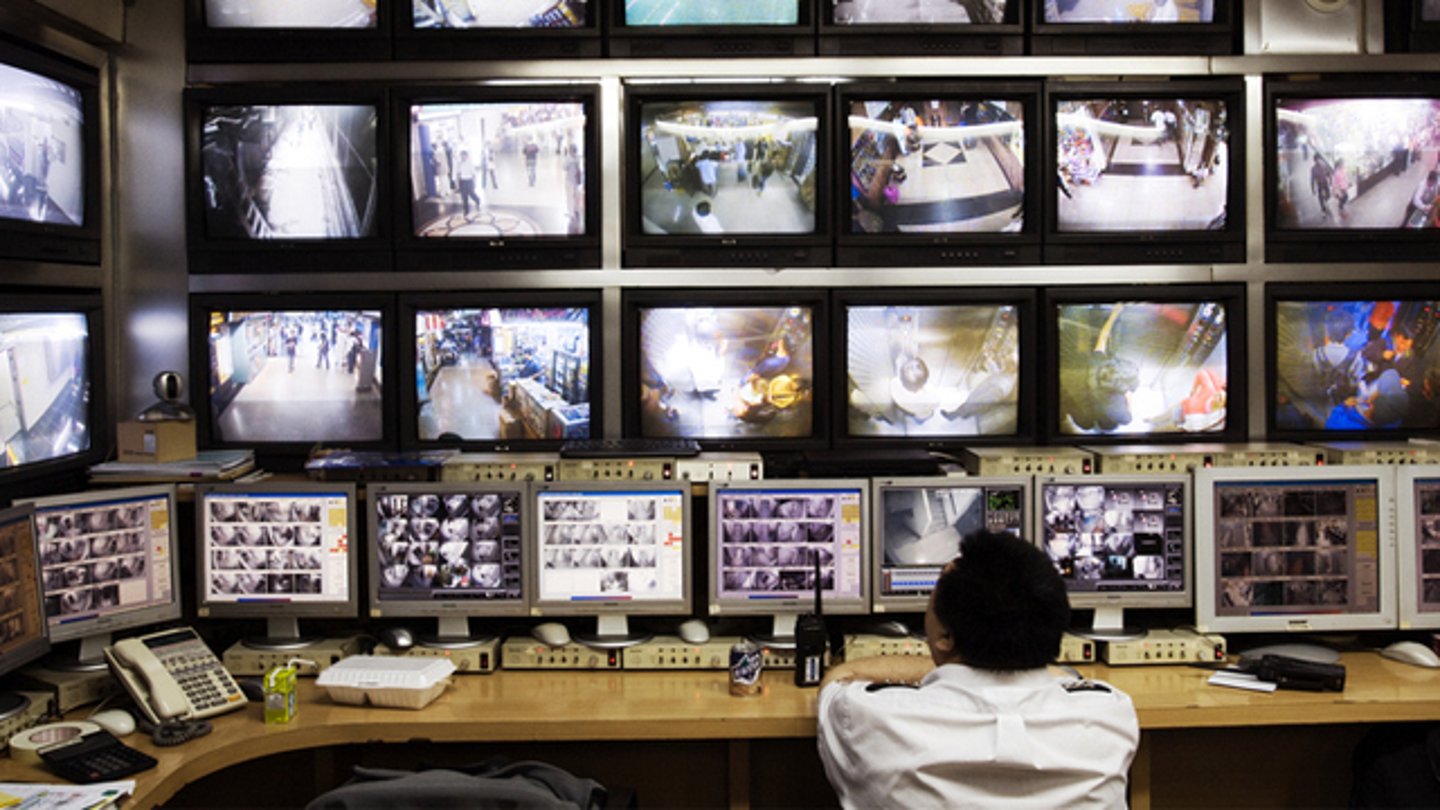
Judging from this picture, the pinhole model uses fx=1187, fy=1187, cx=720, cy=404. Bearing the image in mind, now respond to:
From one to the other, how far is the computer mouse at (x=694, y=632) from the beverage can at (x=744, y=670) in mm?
278

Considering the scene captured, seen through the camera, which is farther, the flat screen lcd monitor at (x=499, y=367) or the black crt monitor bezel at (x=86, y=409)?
the flat screen lcd monitor at (x=499, y=367)

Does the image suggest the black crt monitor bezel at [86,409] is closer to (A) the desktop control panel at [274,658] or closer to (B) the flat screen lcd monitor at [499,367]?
(A) the desktop control panel at [274,658]

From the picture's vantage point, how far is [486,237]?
11.8 feet

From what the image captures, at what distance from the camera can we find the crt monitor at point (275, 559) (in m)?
3.29

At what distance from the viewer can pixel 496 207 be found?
3590mm

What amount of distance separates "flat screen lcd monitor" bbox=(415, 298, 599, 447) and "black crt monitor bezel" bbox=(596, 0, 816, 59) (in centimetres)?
81

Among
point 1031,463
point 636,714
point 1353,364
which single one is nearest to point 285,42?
point 636,714

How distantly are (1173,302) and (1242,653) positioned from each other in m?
1.07

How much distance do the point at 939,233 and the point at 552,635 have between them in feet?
5.40

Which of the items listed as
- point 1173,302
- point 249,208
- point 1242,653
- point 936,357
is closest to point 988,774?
point 1242,653

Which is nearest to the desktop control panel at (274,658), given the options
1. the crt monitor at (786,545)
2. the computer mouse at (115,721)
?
the computer mouse at (115,721)

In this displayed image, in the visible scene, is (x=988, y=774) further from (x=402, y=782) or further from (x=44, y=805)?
(x=44, y=805)

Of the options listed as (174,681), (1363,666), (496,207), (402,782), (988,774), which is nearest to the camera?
(402,782)

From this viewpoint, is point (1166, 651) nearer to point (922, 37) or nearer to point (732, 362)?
point (732, 362)
